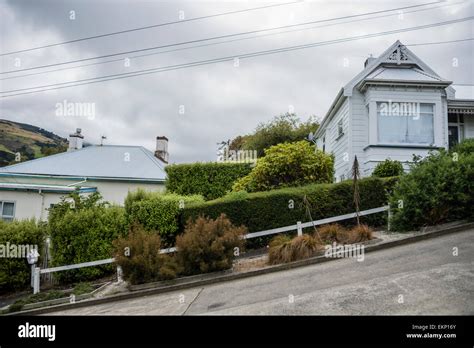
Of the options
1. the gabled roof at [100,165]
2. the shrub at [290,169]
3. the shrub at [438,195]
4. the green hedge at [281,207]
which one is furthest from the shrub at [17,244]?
the shrub at [438,195]

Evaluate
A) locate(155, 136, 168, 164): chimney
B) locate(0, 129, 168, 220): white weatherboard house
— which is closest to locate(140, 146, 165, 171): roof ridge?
locate(0, 129, 168, 220): white weatherboard house

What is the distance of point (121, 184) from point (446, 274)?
17.0 metres

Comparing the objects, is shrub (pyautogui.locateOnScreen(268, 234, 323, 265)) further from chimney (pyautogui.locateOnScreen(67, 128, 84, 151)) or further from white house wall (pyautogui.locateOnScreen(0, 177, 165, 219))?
chimney (pyautogui.locateOnScreen(67, 128, 84, 151))

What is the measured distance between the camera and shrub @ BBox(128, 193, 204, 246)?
462 inches

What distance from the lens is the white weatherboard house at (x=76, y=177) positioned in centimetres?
1800

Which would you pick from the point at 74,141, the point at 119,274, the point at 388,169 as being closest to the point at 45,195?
the point at 74,141

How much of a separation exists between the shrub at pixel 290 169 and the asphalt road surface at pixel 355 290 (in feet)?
15.1

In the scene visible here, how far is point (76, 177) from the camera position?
804 inches

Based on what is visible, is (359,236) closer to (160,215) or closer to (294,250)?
(294,250)

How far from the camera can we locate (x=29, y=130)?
24609mm

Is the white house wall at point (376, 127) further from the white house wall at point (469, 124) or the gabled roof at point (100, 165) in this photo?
the gabled roof at point (100, 165)

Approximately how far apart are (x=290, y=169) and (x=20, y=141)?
17.5 metres
